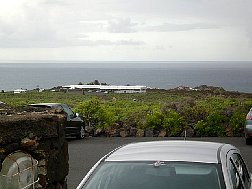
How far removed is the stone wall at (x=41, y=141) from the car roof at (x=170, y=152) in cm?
156

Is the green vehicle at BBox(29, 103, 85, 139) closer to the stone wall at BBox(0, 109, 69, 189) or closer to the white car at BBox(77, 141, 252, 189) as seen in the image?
the stone wall at BBox(0, 109, 69, 189)

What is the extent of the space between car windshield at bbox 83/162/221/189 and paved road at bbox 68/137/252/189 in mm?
5543

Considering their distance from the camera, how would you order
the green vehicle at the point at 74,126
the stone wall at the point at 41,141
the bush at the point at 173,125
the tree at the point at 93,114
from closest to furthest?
1. the stone wall at the point at 41,141
2. the green vehicle at the point at 74,126
3. the bush at the point at 173,125
4. the tree at the point at 93,114

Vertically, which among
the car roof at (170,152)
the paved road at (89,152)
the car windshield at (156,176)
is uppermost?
the car roof at (170,152)

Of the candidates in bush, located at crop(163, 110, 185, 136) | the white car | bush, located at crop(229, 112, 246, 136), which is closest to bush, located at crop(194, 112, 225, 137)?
bush, located at crop(229, 112, 246, 136)

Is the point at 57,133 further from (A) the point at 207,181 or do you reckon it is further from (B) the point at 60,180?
(A) the point at 207,181

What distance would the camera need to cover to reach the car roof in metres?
5.72

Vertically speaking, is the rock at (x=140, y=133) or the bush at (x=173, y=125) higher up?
the bush at (x=173, y=125)

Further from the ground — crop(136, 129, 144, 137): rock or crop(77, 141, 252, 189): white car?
crop(77, 141, 252, 189): white car

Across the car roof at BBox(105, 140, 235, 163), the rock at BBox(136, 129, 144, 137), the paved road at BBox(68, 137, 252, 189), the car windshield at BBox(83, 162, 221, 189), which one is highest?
the car roof at BBox(105, 140, 235, 163)

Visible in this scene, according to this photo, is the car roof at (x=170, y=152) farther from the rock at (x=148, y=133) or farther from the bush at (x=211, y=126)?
the rock at (x=148, y=133)

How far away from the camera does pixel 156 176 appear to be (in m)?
5.55

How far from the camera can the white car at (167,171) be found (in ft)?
17.9

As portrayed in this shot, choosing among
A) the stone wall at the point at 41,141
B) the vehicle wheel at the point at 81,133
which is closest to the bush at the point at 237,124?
the vehicle wheel at the point at 81,133
